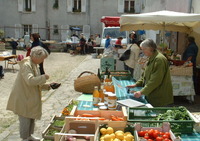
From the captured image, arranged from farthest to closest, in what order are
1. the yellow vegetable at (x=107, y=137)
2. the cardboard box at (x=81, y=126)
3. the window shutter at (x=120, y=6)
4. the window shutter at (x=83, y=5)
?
the window shutter at (x=83, y=5)
the window shutter at (x=120, y=6)
the cardboard box at (x=81, y=126)
the yellow vegetable at (x=107, y=137)

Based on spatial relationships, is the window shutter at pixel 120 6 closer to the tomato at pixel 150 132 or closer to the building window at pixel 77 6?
the building window at pixel 77 6

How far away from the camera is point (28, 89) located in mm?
3684

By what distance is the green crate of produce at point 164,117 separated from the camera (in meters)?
2.78

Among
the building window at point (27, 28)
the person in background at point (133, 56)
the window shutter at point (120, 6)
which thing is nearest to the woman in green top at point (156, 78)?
the person in background at point (133, 56)

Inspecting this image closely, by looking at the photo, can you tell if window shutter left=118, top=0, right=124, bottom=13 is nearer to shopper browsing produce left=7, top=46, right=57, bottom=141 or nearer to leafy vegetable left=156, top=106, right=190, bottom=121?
shopper browsing produce left=7, top=46, right=57, bottom=141

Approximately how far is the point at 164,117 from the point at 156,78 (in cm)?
72

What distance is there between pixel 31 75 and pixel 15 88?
0.37 meters

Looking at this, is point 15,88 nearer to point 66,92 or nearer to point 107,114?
point 107,114

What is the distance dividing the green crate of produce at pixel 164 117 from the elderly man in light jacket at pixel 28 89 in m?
1.45

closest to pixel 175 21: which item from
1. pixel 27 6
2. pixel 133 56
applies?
pixel 133 56

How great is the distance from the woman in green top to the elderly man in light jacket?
146cm

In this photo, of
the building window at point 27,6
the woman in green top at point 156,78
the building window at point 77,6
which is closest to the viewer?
the woman in green top at point 156,78

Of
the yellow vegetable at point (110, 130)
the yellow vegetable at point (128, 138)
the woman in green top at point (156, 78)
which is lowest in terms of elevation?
the yellow vegetable at point (128, 138)

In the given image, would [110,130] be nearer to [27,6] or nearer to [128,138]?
[128,138]
